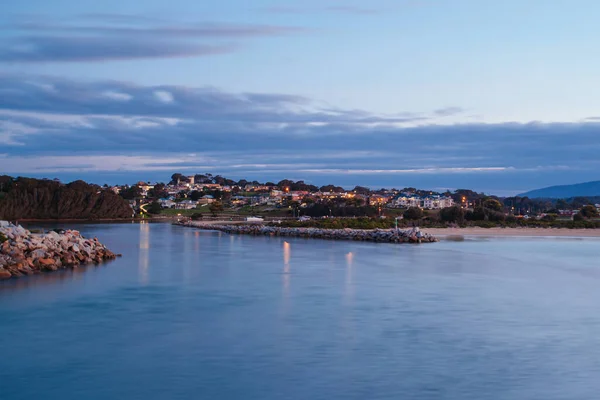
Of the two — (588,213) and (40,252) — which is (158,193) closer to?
(588,213)

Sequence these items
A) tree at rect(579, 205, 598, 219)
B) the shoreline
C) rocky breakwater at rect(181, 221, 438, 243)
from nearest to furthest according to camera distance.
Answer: rocky breakwater at rect(181, 221, 438, 243) → the shoreline → tree at rect(579, 205, 598, 219)

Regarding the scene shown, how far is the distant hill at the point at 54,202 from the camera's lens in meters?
66.5

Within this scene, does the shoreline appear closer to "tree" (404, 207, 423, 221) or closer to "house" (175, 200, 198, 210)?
"tree" (404, 207, 423, 221)

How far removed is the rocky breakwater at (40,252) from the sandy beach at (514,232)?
2111cm

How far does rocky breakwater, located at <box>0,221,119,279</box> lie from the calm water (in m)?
0.70

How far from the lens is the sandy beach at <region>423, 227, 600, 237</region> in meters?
36.9

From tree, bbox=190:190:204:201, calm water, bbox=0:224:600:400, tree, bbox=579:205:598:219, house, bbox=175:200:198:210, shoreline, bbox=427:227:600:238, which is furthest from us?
tree, bbox=190:190:204:201

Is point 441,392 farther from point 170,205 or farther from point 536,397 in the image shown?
point 170,205

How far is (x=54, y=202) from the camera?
6988 cm

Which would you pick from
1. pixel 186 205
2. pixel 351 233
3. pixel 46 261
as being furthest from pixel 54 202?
pixel 46 261

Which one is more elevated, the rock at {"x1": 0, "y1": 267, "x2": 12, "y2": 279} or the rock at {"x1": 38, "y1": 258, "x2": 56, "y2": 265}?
the rock at {"x1": 38, "y1": 258, "x2": 56, "y2": 265}

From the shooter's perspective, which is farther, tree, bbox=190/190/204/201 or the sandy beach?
tree, bbox=190/190/204/201

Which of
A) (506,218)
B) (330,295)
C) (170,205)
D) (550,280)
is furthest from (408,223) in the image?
(170,205)

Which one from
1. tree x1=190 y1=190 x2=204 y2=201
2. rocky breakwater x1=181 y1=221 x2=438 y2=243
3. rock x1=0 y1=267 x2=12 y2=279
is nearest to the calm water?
rock x1=0 y1=267 x2=12 y2=279
